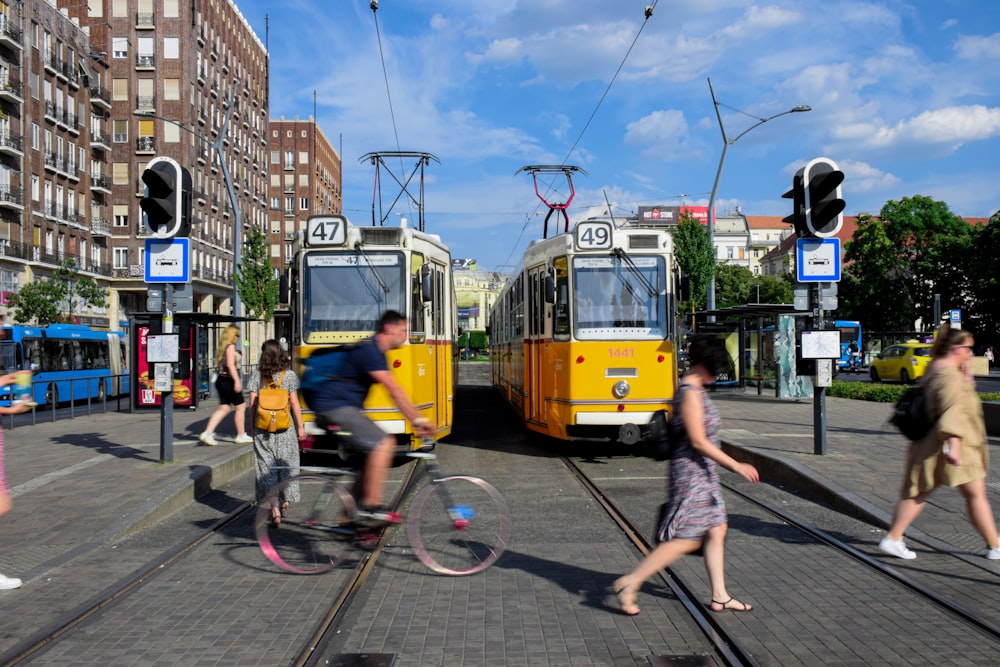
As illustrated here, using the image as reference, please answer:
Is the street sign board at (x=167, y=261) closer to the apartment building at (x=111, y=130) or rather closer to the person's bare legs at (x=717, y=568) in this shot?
the person's bare legs at (x=717, y=568)

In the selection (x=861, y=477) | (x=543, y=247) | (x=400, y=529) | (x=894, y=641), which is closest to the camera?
(x=894, y=641)

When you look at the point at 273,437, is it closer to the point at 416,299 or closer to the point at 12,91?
the point at 416,299

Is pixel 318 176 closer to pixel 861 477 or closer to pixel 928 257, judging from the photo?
pixel 928 257

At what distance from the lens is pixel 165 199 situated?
11.3 m

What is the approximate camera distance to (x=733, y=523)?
8.34 metres

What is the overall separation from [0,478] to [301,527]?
81.3 inches

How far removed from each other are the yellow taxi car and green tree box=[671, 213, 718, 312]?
24.1 ft

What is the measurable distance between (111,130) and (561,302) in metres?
54.1

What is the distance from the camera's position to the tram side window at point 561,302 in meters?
12.8

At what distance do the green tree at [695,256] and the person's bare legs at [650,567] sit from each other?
28.1 meters

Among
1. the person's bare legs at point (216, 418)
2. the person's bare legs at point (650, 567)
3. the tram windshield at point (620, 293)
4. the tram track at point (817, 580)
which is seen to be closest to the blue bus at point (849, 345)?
the tram windshield at point (620, 293)

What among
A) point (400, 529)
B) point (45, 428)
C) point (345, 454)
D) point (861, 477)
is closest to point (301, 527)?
point (345, 454)

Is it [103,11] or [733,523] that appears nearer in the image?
[733,523]

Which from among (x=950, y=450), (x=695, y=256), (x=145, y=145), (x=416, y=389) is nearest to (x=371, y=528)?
(x=950, y=450)
